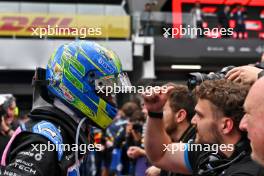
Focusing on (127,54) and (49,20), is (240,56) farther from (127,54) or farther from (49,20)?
(49,20)

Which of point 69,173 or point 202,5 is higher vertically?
point 202,5

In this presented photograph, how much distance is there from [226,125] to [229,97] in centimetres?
14

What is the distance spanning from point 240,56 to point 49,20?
5.88 metres

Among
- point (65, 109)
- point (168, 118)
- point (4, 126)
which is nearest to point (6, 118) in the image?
point (4, 126)

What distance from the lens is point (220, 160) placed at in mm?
2391

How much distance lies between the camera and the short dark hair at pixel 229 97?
2412 millimetres

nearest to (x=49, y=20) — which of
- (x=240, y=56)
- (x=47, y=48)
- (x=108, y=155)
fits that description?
(x=47, y=48)

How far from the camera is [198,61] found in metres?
12.8

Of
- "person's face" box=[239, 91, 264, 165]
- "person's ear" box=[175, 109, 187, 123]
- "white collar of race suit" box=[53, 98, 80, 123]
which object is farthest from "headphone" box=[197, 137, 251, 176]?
"person's ear" box=[175, 109, 187, 123]

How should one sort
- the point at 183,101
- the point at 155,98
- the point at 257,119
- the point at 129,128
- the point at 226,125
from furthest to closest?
the point at 129,128, the point at 183,101, the point at 155,98, the point at 226,125, the point at 257,119

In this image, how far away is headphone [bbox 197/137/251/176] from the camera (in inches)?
89.4

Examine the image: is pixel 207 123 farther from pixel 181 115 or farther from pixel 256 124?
pixel 181 115

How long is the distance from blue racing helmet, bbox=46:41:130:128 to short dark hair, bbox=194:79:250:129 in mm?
493

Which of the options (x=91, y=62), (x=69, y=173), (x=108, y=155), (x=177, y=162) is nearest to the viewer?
(x=69, y=173)
